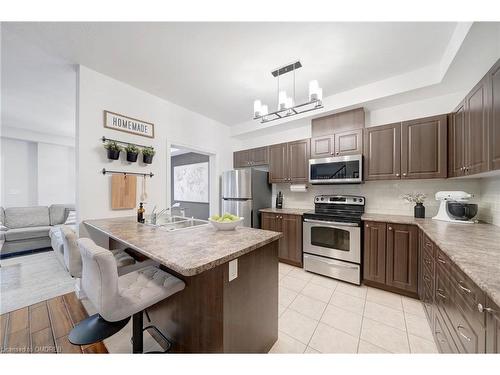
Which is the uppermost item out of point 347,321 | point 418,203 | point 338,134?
point 338,134

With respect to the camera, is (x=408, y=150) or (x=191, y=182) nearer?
(x=408, y=150)

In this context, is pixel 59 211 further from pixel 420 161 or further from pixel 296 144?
pixel 420 161

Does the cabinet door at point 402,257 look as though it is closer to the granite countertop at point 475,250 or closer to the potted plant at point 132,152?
the granite countertop at point 475,250

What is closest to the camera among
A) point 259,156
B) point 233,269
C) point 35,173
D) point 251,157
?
point 233,269

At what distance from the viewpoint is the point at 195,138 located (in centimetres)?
368

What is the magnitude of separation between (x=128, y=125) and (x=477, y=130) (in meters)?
3.85

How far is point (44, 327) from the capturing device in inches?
70.3

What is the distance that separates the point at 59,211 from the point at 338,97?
6357 millimetres

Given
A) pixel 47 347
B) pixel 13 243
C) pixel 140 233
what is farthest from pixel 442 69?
pixel 13 243

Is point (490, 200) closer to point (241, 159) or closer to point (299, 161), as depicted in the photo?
point (299, 161)

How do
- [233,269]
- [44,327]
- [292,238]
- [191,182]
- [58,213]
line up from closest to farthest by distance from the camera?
[233,269], [44,327], [292,238], [58,213], [191,182]

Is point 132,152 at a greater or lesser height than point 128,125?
lesser

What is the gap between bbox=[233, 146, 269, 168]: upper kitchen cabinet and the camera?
153 inches

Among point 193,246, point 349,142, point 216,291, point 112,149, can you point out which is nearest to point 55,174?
Result: point 112,149
